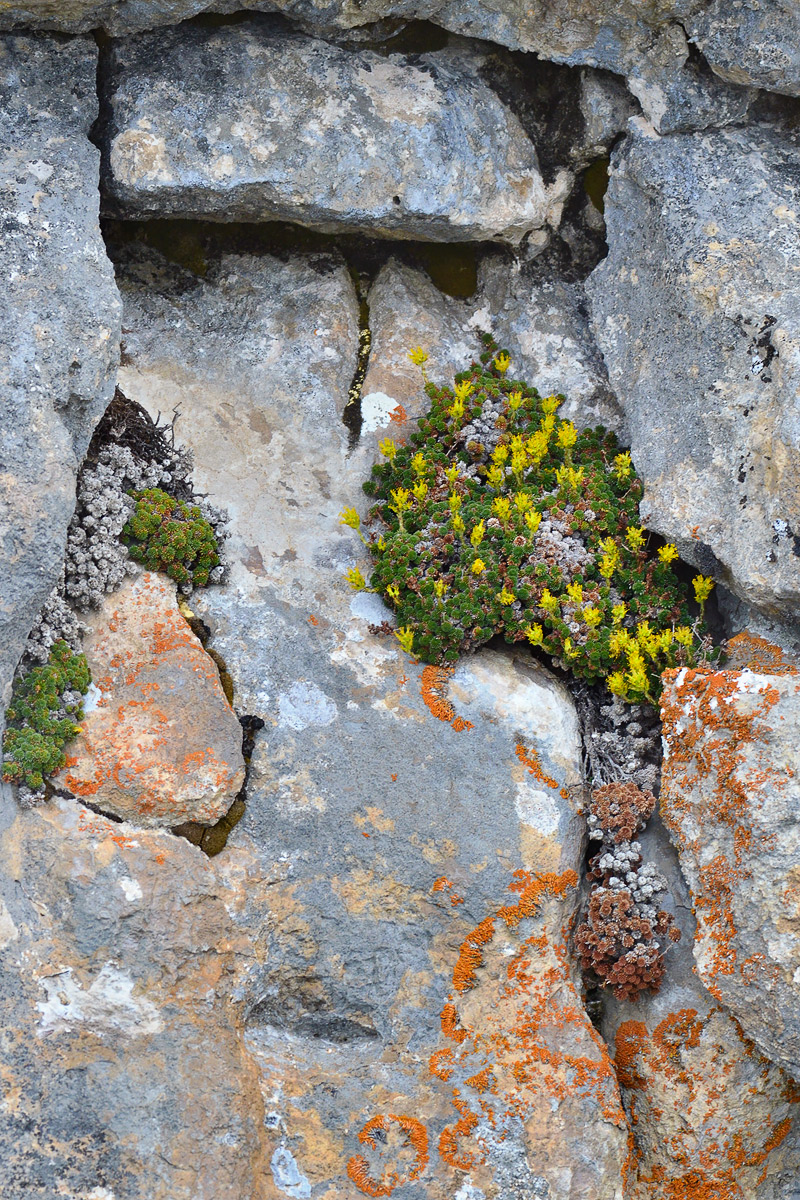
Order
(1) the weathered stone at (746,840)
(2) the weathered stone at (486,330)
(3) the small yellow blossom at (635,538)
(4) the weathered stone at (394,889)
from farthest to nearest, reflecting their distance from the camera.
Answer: (2) the weathered stone at (486,330) → (3) the small yellow blossom at (635,538) → (4) the weathered stone at (394,889) → (1) the weathered stone at (746,840)

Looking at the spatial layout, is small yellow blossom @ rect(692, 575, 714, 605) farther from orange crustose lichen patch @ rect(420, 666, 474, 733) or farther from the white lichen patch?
the white lichen patch

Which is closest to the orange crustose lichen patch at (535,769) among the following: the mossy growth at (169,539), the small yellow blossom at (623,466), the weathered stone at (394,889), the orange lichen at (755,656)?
the weathered stone at (394,889)

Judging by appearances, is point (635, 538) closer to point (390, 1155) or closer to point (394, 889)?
point (394, 889)

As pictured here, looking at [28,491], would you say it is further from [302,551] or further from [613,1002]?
[613,1002]

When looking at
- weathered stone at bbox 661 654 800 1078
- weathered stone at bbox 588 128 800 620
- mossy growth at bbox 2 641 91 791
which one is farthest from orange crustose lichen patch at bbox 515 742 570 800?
mossy growth at bbox 2 641 91 791

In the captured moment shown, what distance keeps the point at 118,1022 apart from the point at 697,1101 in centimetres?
313

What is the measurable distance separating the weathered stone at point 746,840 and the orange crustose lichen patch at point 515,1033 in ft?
2.52

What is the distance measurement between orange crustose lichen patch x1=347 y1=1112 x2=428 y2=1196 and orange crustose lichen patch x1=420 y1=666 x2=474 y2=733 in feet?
7.03

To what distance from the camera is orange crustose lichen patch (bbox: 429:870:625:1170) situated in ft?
17.6

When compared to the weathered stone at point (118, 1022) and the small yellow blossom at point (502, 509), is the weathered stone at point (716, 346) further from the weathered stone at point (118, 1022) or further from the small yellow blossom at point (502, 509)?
the weathered stone at point (118, 1022)

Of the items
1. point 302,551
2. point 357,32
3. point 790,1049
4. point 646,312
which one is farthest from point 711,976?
point 357,32

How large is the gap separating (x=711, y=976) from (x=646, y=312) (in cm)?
423

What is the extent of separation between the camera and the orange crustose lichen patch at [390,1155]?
5184 mm

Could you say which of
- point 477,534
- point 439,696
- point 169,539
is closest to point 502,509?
point 477,534
